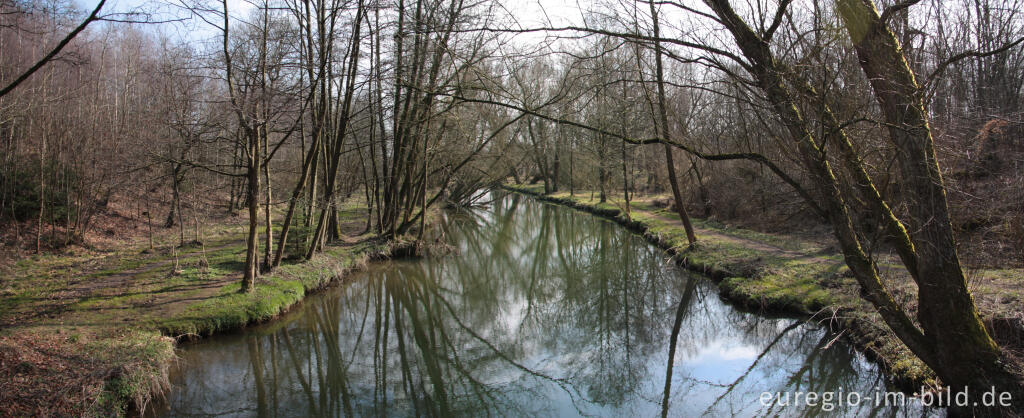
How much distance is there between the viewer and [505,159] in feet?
77.0

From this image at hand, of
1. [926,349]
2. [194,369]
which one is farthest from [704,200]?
[194,369]

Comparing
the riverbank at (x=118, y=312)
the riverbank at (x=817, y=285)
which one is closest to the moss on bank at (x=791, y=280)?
the riverbank at (x=817, y=285)

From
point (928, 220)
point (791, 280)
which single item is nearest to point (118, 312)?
point (928, 220)

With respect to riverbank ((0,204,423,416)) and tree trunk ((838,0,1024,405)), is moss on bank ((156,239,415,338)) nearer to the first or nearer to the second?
riverbank ((0,204,423,416))

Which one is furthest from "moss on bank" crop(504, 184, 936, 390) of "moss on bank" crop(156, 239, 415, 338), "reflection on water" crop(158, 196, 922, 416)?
"moss on bank" crop(156, 239, 415, 338)

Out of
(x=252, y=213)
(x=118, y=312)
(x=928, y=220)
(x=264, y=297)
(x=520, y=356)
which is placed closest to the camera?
(x=928, y=220)

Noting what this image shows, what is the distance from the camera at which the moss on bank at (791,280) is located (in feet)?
21.9

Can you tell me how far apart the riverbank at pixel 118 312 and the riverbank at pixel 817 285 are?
7587 millimetres

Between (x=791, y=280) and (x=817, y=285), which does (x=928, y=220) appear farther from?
(x=791, y=280)

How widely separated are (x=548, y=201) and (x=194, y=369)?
96.2 ft

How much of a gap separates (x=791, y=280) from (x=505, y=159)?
15.0 meters

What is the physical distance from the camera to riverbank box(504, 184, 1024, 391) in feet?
20.2

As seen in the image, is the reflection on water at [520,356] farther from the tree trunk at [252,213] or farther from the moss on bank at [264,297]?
the tree trunk at [252,213]

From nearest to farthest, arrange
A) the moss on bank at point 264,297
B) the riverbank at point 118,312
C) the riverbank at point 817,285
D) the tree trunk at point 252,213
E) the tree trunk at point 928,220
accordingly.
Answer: the tree trunk at point 928,220 → the riverbank at point 118,312 → the riverbank at point 817,285 → the moss on bank at point 264,297 → the tree trunk at point 252,213
